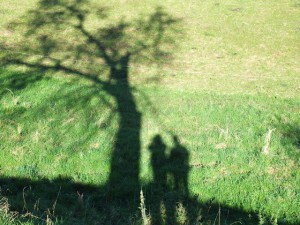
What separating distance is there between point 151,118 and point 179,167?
6.31 feet

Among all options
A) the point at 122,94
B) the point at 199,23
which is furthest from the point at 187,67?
the point at 199,23

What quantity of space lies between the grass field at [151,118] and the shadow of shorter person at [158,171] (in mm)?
27

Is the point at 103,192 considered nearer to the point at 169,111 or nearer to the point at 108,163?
the point at 108,163

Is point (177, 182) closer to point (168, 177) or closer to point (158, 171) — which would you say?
point (168, 177)

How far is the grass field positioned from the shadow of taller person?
0.02m

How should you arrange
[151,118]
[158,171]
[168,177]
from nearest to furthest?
[168,177] → [158,171] → [151,118]

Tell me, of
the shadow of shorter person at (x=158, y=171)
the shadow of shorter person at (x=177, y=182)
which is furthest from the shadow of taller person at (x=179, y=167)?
the shadow of shorter person at (x=158, y=171)

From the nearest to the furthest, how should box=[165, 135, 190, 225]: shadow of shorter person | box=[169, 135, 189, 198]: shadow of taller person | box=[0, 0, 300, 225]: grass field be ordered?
1. box=[165, 135, 190, 225]: shadow of shorter person
2. box=[0, 0, 300, 225]: grass field
3. box=[169, 135, 189, 198]: shadow of taller person

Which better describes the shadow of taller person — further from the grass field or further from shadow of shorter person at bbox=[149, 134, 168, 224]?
shadow of shorter person at bbox=[149, 134, 168, 224]

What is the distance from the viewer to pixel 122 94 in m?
9.82

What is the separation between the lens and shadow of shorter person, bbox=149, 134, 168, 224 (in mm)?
6025

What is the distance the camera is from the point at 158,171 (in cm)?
691

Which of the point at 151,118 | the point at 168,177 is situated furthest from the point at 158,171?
the point at 151,118

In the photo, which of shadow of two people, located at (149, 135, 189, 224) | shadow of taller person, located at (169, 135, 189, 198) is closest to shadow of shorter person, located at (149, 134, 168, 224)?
shadow of two people, located at (149, 135, 189, 224)
